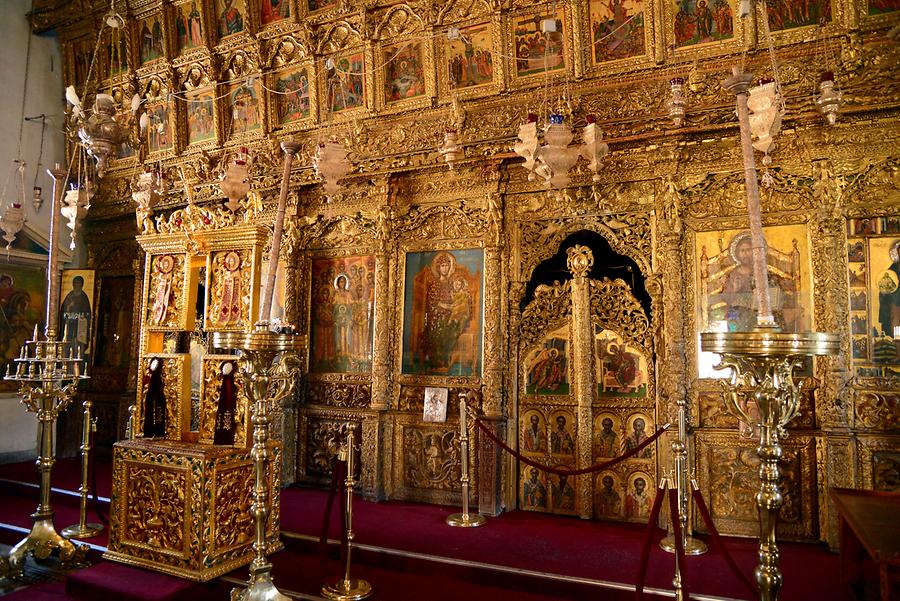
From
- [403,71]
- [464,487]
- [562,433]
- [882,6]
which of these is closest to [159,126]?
[403,71]

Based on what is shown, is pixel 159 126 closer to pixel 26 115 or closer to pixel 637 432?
pixel 26 115

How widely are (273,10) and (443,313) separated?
4776mm

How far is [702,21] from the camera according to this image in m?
5.98

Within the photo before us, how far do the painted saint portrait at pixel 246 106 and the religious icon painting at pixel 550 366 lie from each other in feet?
17.0

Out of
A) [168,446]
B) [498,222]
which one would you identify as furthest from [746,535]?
[168,446]

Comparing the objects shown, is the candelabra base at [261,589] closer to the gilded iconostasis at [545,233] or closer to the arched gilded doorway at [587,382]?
the gilded iconostasis at [545,233]

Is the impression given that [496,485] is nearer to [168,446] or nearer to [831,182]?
[168,446]

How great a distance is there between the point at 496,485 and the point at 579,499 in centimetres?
92

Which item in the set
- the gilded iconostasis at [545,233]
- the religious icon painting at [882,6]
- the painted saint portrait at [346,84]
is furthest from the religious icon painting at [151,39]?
the religious icon painting at [882,6]

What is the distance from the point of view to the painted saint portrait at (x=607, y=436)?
248 inches

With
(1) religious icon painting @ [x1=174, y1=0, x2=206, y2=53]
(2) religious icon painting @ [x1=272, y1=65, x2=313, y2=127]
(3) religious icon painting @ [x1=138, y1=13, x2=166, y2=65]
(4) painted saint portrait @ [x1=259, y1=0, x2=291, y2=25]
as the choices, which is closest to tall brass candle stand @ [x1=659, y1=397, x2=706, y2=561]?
(2) religious icon painting @ [x1=272, y1=65, x2=313, y2=127]

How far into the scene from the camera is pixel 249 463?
4984mm

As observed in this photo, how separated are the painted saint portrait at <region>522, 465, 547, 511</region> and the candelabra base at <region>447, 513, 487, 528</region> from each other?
26.5 inches

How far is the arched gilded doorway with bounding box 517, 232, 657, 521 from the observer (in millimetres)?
6242
